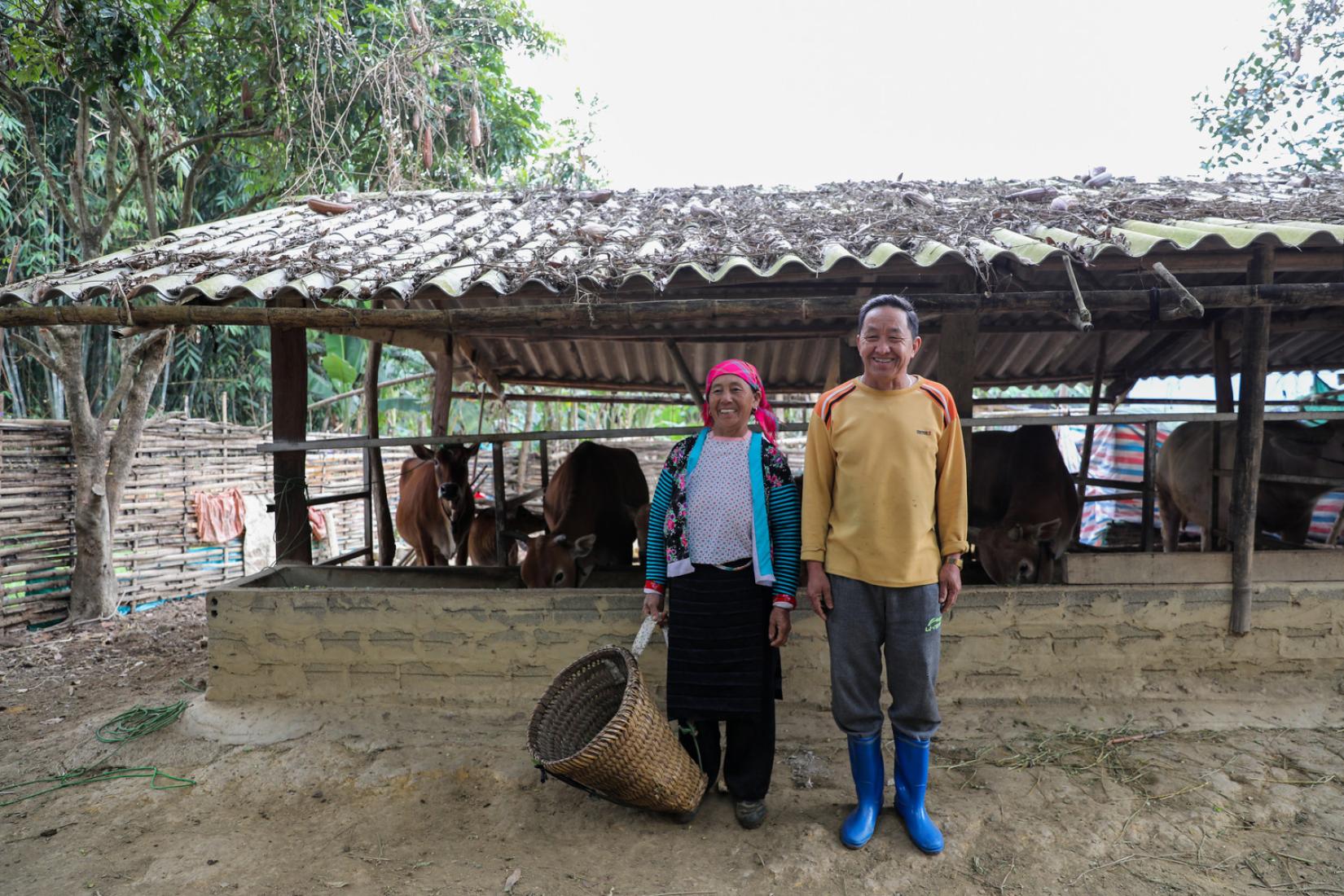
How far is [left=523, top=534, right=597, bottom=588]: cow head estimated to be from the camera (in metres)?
5.22

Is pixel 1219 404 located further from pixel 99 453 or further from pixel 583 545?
pixel 99 453

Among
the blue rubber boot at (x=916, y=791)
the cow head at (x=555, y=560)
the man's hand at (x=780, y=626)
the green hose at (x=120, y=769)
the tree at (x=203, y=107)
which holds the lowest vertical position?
the green hose at (x=120, y=769)

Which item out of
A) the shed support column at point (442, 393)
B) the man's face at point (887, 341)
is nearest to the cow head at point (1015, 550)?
the man's face at point (887, 341)

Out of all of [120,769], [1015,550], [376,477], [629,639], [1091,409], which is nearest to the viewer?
[120,769]

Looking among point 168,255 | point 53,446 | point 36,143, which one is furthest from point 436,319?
point 53,446

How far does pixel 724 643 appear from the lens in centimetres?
323

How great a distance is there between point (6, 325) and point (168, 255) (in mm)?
801

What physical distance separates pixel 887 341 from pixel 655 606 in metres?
1.38

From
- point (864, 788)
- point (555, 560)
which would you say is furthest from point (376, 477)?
point (864, 788)

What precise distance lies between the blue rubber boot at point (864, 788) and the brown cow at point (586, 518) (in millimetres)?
2536

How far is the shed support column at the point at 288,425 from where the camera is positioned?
486 cm

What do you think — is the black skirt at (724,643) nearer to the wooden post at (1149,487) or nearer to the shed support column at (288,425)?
the shed support column at (288,425)

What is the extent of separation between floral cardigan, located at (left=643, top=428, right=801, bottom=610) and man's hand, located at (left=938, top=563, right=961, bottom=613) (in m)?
0.55

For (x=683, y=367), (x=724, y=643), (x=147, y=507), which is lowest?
(x=147, y=507)
